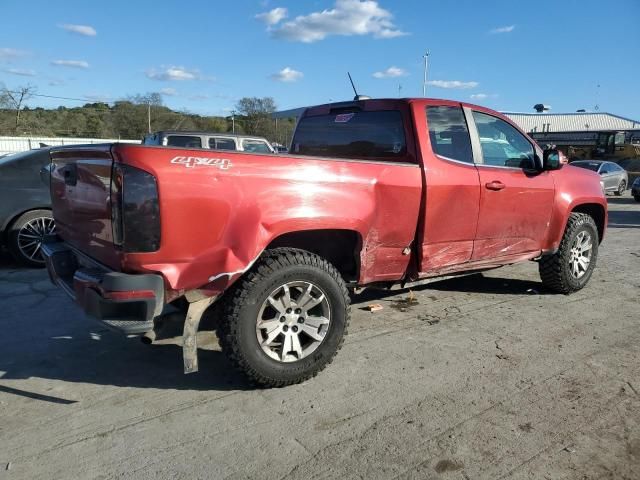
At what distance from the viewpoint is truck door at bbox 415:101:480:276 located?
4129 millimetres

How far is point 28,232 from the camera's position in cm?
667

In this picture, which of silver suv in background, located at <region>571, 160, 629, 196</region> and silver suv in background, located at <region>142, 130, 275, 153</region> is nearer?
silver suv in background, located at <region>142, 130, 275, 153</region>

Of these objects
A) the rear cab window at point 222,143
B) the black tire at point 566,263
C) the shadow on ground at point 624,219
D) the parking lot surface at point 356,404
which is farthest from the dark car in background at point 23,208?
the shadow on ground at point 624,219

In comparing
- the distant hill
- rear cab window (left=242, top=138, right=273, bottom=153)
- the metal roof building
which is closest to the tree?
the distant hill

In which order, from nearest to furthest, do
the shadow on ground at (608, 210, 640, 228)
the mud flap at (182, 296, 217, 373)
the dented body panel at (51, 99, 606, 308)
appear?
the dented body panel at (51, 99, 606, 308), the mud flap at (182, 296, 217, 373), the shadow on ground at (608, 210, 640, 228)

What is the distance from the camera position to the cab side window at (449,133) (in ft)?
14.1

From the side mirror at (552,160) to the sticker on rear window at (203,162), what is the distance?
3538mm

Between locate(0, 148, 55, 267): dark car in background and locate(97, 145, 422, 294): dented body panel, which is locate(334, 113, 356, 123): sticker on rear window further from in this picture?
locate(0, 148, 55, 267): dark car in background

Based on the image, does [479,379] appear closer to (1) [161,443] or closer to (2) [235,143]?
(1) [161,443]

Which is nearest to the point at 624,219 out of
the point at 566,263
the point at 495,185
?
the point at 566,263

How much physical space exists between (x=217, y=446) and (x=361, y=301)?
2838mm

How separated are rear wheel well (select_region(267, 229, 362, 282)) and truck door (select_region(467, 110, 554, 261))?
1.33m

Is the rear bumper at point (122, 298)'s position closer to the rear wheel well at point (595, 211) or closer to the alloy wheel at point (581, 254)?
the alloy wheel at point (581, 254)

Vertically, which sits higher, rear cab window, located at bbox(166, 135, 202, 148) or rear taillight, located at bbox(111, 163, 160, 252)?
rear cab window, located at bbox(166, 135, 202, 148)
